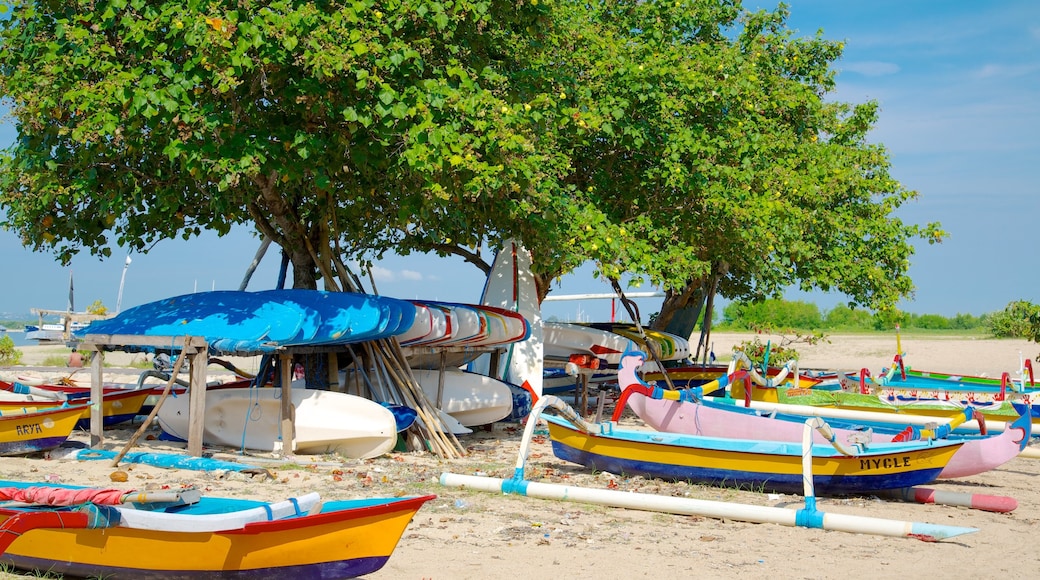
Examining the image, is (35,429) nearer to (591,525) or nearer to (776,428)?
(591,525)

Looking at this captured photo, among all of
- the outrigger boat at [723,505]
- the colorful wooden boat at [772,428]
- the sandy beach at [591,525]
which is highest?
the colorful wooden boat at [772,428]

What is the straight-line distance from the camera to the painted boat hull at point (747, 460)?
966cm

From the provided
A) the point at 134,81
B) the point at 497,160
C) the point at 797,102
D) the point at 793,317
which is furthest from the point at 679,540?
the point at 793,317

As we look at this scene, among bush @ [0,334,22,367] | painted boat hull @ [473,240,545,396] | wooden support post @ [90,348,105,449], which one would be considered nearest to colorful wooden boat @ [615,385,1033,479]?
painted boat hull @ [473,240,545,396]

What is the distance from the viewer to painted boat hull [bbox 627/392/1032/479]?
1005 centimetres

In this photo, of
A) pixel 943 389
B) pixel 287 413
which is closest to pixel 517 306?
pixel 287 413

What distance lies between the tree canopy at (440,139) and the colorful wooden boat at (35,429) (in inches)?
113

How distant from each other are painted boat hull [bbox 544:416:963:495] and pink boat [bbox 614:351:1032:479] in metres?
0.51

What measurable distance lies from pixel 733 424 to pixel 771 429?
1.40ft

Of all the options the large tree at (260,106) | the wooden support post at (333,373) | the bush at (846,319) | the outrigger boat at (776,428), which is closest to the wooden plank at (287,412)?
the wooden support post at (333,373)

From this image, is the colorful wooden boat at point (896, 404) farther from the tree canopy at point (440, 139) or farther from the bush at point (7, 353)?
the bush at point (7, 353)

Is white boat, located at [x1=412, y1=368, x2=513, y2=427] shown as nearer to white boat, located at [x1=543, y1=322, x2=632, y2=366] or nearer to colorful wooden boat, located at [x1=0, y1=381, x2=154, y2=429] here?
white boat, located at [x1=543, y1=322, x2=632, y2=366]

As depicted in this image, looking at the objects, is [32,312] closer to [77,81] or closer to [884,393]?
[77,81]

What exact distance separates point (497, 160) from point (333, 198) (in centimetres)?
301
